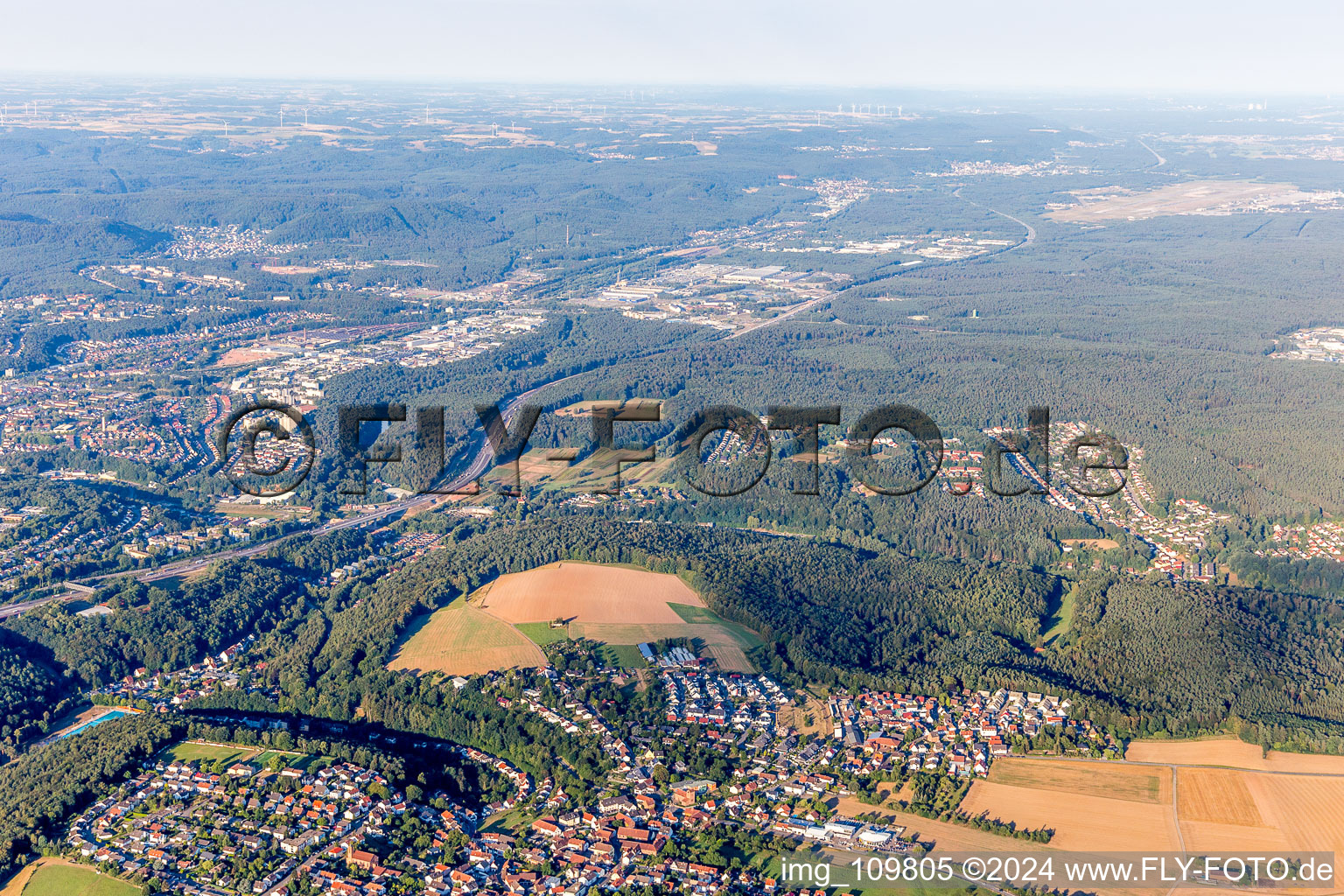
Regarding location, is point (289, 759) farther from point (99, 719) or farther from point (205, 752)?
point (99, 719)

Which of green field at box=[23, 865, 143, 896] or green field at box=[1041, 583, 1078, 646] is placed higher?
green field at box=[1041, 583, 1078, 646]

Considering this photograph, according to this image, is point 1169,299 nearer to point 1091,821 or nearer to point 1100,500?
point 1100,500

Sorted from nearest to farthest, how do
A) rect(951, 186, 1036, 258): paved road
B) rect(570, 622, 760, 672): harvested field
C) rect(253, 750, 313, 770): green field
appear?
rect(253, 750, 313, 770): green field, rect(570, 622, 760, 672): harvested field, rect(951, 186, 1036, 258): paved road

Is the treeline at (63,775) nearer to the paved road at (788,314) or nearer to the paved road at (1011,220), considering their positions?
the paved road at (788,314)

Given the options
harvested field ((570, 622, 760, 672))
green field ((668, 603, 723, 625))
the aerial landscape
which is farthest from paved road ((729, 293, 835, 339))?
harvested field ((570, 622, 760, 672))

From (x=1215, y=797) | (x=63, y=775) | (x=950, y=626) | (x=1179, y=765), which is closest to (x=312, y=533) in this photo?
(x=63, y=775)

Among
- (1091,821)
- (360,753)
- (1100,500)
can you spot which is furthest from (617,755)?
(1100,500)

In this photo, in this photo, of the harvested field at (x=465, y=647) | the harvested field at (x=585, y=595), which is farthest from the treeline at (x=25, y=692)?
the harvested field at (x=585, y=595)

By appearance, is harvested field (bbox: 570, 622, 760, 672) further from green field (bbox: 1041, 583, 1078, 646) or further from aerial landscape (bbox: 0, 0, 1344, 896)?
green field (bbox: 1041, 583, 1078, 646)
